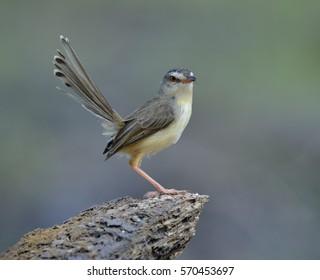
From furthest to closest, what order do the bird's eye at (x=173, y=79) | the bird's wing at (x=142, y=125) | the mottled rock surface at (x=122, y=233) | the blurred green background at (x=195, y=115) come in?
the blurred green background at (x=195, y=115)
the bird's eye at (x=173, y=79)
the bird's wing at (x=142, y=125)
the mottled rock surface at (x=122, y=233)

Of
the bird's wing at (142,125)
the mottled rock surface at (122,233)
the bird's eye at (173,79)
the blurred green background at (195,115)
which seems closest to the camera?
the mottled rock surface at (122,233)

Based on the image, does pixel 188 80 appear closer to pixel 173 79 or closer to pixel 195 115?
pixel 173 79

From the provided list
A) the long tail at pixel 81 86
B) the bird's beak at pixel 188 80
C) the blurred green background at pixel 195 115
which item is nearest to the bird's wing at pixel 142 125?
the long tail at pixel 81 86

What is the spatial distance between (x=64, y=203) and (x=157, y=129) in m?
3.49

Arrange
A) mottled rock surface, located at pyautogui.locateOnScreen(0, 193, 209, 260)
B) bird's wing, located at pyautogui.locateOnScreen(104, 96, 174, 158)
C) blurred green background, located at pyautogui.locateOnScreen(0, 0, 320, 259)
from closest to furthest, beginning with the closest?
mottled rock surface, located at pyautogui.locateOnScreen(0, 193, 209, 260) → bird's wing, located at pyautogui.locateOnScreen(104, 96, 174, 158) → blurred green background, located at pyautogui.locateOnScreen(0, 0, 320, 259)

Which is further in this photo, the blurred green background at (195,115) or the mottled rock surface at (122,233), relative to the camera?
the blurred green background at (195,115)

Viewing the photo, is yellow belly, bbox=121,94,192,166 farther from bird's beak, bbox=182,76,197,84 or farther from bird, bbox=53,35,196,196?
bird's beak, bbox=182,76,197,84

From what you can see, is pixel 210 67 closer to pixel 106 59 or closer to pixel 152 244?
pixel 106 59

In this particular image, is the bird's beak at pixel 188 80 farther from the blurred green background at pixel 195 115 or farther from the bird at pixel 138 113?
the blurred green background at pixel 195 115

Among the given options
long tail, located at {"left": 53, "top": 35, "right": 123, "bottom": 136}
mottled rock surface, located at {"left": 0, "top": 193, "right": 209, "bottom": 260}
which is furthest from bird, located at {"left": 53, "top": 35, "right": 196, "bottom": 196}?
mottled rock surface, located at {"left": 0, "top": 193, "right": 209, "bottom": 260}

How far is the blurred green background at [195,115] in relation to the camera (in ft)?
29.9

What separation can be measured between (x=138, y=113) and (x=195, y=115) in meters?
5.10

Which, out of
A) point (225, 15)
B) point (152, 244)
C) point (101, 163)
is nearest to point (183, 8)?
point (225, 15)

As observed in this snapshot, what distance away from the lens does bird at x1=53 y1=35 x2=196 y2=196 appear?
19.6 ft
